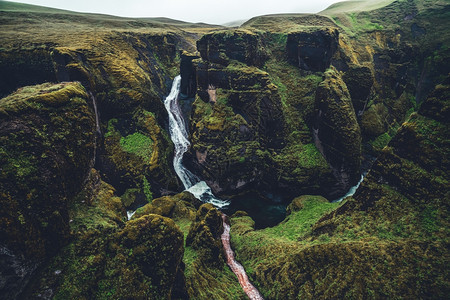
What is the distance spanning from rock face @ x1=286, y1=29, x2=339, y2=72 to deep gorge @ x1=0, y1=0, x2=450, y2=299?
22 cm

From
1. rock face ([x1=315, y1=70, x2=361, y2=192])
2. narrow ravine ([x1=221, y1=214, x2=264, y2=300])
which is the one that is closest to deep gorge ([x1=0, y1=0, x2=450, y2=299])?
rock face ([x1=315, y1=70, x2=361, y2=192])

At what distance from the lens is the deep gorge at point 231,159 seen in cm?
1038

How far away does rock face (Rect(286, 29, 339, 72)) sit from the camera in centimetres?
3272

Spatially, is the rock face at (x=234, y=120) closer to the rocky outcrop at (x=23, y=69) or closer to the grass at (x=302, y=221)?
the grass at (x=302, y=221)

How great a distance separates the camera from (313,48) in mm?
33719

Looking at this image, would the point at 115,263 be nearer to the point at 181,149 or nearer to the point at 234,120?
the point at 234,120

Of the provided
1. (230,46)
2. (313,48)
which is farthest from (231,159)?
(313,48)

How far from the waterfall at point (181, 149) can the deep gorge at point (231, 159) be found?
644mm

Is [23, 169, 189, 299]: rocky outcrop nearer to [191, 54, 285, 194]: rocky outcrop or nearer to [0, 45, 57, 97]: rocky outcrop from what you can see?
[191, 54, 285, 194]: rocky outcrop

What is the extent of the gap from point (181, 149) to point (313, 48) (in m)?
25.8

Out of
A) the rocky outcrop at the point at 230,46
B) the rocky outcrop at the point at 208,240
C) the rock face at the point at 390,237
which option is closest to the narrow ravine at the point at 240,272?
the rock face at the point at 390,237

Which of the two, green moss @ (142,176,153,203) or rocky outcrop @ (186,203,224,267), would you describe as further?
green moss @ (142,176,153,203)

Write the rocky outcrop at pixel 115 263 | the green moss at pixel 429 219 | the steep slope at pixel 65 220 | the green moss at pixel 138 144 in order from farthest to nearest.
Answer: the green moss at pixel 138 144, the green moss at pixel 429 219, the rocky outcrop at pixel 115 263, the steep slope at pixel 65 220

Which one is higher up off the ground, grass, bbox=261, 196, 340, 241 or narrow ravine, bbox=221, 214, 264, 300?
grass, bbox=261, 196, 340, 241
